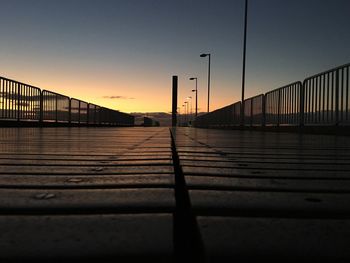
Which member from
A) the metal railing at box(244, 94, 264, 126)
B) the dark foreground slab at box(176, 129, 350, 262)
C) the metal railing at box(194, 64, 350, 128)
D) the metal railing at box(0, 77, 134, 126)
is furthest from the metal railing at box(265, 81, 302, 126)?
the dark foreground slab at box(176, 129, 350, 262)

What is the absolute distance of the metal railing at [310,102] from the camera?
10.4 metres

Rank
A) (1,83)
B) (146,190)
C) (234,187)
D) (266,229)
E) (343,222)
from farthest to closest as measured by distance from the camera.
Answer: (1,83) < (234,187) < (146,190) < (343,222) < (266,229)

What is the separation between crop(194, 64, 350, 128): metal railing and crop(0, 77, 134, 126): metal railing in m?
9.87

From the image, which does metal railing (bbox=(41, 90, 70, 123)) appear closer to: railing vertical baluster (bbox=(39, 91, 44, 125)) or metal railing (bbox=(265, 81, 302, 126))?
railing vertical baluster (bbox=(39, 91, 44, 125))

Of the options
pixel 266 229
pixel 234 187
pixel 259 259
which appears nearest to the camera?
pixel 259 259

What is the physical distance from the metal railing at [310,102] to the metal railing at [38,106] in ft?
32.4

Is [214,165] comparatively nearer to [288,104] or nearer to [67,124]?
[288,104]

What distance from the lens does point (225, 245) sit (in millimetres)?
944

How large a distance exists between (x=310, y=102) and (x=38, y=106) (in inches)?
488

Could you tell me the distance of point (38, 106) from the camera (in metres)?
19.8

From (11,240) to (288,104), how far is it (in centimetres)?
1437

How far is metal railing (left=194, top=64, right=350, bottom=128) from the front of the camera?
34.0 feet

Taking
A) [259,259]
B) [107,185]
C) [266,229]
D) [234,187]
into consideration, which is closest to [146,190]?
[107,185]

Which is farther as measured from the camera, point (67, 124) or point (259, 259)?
point (67, 124)
